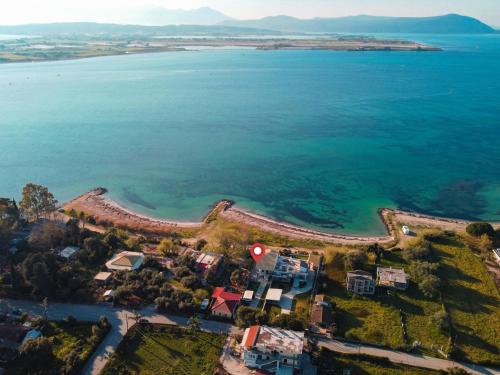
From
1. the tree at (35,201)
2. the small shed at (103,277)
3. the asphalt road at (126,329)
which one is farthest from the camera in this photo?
the tree at (35,201)

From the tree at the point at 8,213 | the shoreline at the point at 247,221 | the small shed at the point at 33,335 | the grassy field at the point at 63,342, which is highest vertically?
the tree at the point at 8,213

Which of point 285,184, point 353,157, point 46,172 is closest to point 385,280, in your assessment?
point 285,184

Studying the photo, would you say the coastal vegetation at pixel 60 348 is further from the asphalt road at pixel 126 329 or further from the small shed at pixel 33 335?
the asphalt road at pixel 126 329

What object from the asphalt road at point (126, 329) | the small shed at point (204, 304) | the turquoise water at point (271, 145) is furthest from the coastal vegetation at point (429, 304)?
the small shed at point (204, 304)

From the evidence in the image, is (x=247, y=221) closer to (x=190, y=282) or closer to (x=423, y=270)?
(x=190, y=282)

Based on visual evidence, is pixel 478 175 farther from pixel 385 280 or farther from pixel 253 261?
pixel 253 261

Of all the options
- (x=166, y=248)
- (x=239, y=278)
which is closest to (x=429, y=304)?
(x=239, y=278)

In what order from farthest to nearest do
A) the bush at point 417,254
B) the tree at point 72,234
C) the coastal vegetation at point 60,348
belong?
1. the tree at point 72,234
2. the bush at point 417,254
3. the coastal vegetation at point 60,348
